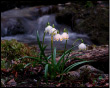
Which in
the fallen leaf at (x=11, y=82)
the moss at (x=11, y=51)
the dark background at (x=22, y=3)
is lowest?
the fallen leaf at (x=11, y=82)

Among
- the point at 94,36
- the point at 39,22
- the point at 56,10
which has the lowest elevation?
the point at 94,36

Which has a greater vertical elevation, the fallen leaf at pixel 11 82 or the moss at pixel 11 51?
the moss at pixel 11 51

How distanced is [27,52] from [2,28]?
5858mm

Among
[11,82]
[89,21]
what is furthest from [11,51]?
[89,21]

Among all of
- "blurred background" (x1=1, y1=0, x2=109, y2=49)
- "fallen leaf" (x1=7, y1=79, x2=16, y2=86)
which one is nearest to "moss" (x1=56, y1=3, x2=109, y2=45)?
"blurred background" (x1=1, y1=0, x2=109, y2=49)

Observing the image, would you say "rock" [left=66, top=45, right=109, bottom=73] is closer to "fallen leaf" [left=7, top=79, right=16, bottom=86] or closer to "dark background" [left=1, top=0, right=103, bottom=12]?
"fallen leaf" [left=7, top=79, right=16, bottom=86]

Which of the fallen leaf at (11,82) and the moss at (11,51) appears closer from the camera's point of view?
the fallen leaf at (11,82)

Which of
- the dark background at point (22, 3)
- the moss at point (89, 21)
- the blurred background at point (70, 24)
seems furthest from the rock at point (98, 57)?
the dark background at point (22, 3)

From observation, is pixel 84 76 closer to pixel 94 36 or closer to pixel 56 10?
pixel 94 36

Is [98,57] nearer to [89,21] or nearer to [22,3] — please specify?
[89,21]

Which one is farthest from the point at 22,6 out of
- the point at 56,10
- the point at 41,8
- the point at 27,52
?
the point at 27,52

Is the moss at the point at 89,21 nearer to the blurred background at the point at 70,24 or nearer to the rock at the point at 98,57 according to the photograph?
the blurred background at the point at 70,24

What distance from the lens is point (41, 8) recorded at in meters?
11.8

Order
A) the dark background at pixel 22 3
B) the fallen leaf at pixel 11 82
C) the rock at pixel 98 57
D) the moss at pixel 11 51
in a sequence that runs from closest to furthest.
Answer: the fallen leaf at pixel 11 82 < the rock at pixel 98 57 < the moss at pixel 11 51 < the dark background at pixel 22 3
